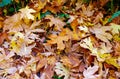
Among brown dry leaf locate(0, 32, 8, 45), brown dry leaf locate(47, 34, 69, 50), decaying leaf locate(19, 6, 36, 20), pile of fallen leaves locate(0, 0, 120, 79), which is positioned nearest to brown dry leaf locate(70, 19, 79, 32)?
pile of fallen leaves locate(0, 0, 120, 79)

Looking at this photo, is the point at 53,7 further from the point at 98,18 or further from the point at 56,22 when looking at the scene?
the point at 98,18

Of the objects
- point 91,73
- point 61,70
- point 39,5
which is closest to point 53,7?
point 39,5

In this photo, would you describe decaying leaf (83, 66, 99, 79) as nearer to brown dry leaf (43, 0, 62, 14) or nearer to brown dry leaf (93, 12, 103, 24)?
brown dry leaf (93, 12, 103, 24)

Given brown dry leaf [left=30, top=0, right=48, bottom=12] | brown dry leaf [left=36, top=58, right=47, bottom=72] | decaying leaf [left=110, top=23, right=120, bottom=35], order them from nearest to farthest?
brown dry leaf [left=36, top=58, right=47, bottom=72] < decaying leaf [left=110, top=23, right=120, bottom=35] < brown dry leaf [left=30, top=0, right=48, bottom=12]

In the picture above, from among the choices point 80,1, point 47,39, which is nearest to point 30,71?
point 47,39

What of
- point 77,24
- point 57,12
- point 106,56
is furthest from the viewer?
point 57,12

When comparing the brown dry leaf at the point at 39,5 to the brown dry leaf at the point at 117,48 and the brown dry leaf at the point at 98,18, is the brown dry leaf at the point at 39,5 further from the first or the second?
the brown dry leaf at the point at 117,48

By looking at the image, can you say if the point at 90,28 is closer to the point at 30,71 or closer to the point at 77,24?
the point at 77,24
